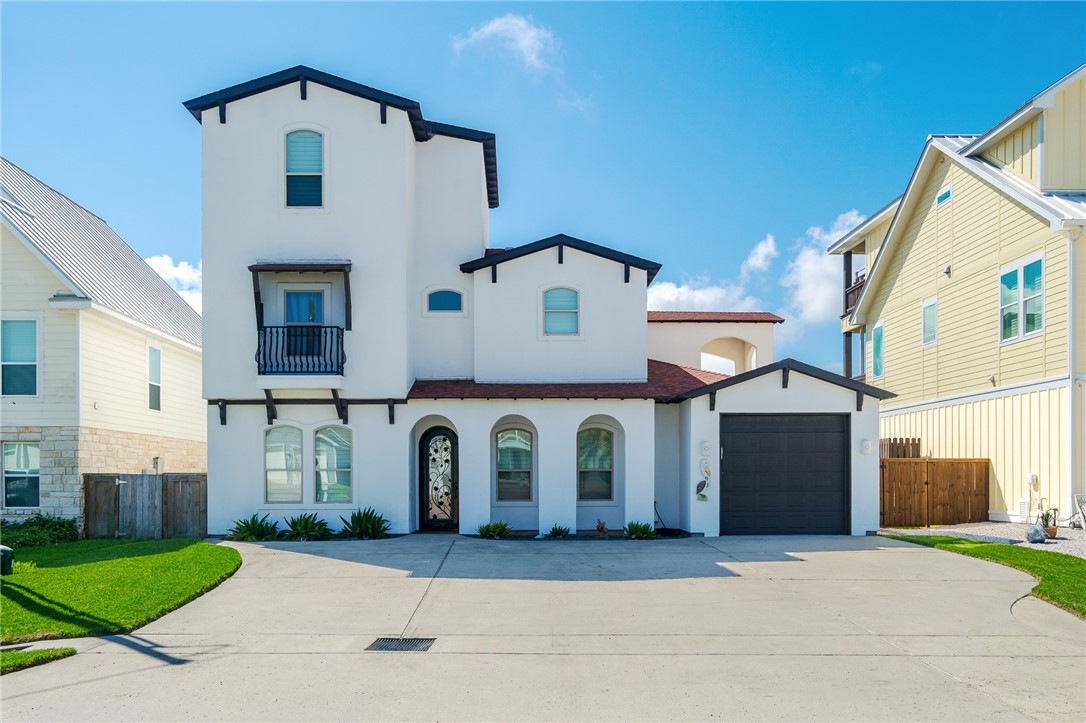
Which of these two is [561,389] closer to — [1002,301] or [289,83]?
[289,83]

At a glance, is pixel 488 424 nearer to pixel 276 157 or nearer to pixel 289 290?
pixel 289 290

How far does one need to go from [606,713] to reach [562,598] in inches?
171

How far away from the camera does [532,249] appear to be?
18078 millimetres

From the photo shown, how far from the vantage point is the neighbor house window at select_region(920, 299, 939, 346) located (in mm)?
22625

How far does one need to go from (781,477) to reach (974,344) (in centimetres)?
718

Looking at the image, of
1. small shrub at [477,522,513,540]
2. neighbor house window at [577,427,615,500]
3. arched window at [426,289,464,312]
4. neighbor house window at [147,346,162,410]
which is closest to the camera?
small shrub at [477,522,513,540]

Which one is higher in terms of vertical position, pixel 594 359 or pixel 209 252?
pixel 209 252

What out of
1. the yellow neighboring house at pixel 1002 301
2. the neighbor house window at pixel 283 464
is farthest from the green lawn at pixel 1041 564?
the neighbor house window at pixel 283 464

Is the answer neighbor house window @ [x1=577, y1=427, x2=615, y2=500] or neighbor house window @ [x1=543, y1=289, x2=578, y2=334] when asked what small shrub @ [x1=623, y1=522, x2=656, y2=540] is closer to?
neighbor house window @ [x1=577, y1=427, x2=615, y2=500]

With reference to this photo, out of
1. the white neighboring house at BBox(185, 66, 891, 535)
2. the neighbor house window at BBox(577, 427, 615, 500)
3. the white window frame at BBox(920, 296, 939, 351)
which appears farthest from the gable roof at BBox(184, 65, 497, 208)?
the white window frame at BBox(920, 296, 939, 351)


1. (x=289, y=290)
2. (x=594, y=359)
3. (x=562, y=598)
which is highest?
(x=289, y=290)

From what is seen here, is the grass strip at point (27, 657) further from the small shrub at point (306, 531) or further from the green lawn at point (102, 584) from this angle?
the small shrub at point (306, 531)

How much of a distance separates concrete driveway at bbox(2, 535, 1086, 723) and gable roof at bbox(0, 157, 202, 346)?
9560mm

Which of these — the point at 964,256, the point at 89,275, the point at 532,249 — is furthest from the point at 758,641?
the point at 89,275
